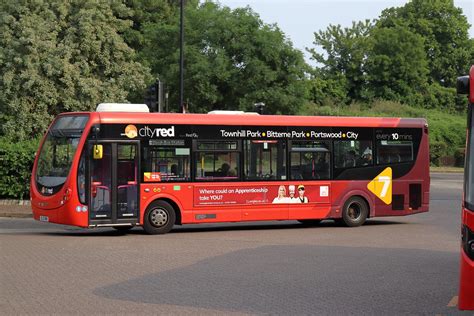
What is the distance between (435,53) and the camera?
8431cm

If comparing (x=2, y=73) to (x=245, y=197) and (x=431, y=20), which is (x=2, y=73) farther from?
(x=431, y=20)

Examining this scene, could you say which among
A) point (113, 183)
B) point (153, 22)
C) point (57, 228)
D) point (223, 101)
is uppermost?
point (153, 22)

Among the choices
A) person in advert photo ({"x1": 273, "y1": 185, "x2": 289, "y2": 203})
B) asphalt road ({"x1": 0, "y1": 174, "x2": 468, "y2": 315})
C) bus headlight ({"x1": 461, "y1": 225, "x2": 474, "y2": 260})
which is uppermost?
bus headlight ({"x1": 461, "y1": 225, "x2": 474, "y2": 260})

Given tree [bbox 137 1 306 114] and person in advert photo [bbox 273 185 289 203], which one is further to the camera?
tree [bbox 137 1 306 114]

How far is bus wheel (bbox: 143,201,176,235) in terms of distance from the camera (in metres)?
18.5

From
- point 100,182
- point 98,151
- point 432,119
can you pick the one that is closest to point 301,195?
point 100,182

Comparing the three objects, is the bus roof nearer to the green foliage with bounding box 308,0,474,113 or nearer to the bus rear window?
the bus rear window

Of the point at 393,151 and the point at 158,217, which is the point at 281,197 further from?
the point at 393,151

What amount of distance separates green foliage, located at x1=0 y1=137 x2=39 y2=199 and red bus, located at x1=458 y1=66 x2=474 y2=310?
1926cm

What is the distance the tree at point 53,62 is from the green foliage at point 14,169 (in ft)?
31.5

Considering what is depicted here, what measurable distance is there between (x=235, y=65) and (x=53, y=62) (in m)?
14.5

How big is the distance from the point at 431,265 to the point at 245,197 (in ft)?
22.9

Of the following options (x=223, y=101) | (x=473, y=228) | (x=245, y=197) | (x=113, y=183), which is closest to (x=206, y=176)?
(x=245, y=197)

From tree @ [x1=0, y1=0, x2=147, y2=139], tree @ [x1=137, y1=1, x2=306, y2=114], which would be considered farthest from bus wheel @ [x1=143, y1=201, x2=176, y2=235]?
tree @ [x1=137, y1=1, x2=306, y2=114]
